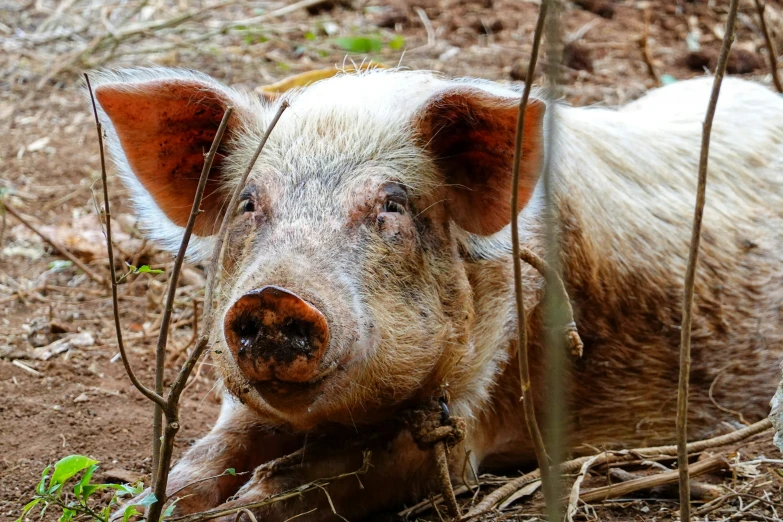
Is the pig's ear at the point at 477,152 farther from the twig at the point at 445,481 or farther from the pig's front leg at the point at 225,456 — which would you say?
the pig's front leg at the point at 225,456

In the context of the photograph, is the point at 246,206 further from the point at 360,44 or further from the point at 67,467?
the point at 360,44

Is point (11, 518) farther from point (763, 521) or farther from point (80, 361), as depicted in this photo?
point (763, 521)

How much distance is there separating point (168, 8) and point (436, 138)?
6329 mm

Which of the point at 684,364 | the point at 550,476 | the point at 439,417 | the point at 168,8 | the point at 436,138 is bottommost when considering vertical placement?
the point at 439,417

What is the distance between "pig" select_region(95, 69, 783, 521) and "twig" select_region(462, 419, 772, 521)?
0.94 feet

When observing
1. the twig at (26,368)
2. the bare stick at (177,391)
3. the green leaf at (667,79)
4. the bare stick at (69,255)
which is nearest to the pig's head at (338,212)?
the bare stick at (177,391)

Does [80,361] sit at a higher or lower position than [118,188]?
lower

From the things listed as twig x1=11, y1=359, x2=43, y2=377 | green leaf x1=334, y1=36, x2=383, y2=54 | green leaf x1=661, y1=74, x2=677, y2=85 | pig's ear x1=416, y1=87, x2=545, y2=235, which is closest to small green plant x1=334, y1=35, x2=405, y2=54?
green leaf x1=334, y1=36, x2=383, y2=54

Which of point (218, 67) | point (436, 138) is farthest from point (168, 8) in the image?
point (436, 138)

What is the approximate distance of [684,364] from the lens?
234 cm

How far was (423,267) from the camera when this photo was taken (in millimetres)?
3305

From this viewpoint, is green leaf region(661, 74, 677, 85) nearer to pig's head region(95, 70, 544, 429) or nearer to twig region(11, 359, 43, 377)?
pig's head region(95, 70, 544, 429)

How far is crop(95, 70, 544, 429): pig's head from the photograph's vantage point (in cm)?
276

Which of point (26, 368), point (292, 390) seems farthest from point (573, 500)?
point (26, 368)
